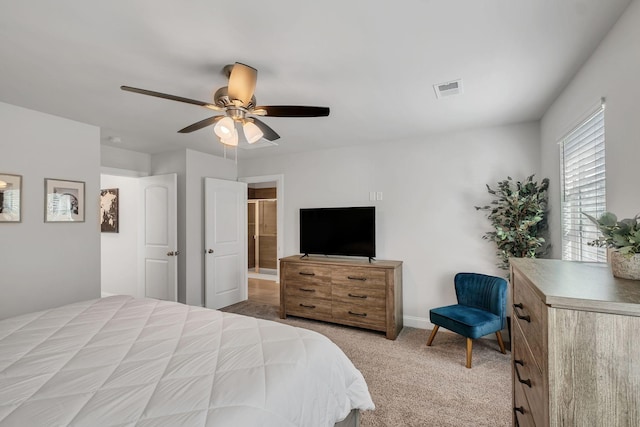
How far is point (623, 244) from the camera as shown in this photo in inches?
39.9

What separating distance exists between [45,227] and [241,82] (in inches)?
102

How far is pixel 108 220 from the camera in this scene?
4.82 m

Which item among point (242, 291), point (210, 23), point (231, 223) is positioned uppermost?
point (210, 23)

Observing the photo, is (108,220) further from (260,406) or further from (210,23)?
(260,406)

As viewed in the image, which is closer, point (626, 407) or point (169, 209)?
point (626, 407)

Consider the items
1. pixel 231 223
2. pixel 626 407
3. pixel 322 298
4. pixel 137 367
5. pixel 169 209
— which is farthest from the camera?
pixel 231 223

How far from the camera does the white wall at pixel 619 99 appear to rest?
54.5 inches

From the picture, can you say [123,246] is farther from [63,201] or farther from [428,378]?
[428,378]

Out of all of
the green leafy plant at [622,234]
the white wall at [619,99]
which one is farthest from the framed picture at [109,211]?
the white wall at [619,99]

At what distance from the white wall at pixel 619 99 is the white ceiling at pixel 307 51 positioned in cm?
10

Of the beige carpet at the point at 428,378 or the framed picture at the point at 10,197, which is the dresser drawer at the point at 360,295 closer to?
the beige carpet at the point at 428,378

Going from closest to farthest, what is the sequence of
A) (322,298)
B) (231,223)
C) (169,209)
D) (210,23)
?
(210,23) → (322,298) → (169,209) → (231,223)

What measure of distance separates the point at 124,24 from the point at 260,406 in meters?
1.95

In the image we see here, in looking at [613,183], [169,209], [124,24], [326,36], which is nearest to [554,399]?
[613,183]
